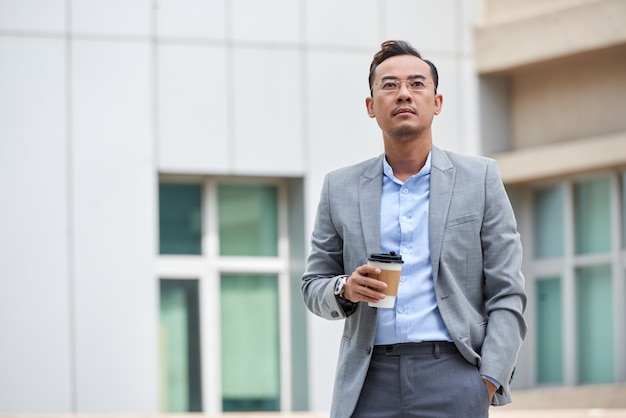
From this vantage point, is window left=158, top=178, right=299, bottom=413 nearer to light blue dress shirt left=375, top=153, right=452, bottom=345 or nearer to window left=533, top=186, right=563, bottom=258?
window left=533, top=186, right=563, bottom=258

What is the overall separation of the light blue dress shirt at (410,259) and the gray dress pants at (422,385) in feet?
0.12

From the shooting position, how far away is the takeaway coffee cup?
12.0 ft

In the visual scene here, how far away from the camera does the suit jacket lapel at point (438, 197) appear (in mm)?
3920

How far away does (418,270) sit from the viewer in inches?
155

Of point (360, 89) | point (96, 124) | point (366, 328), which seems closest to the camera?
point (366, 328)

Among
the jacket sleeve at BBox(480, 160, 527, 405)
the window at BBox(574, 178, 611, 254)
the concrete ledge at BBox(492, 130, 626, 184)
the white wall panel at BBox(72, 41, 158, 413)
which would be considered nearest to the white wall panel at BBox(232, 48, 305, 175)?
the white wall panel at BBox(72, 41, 158, 413)

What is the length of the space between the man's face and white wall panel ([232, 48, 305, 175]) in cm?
842

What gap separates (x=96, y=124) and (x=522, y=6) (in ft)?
15.2

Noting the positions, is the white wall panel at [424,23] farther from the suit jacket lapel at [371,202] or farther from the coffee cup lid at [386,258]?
the coffee cup lid at [386,258]

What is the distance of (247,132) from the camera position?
12.5 meters

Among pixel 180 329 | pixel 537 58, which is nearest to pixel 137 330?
pixel 180 329

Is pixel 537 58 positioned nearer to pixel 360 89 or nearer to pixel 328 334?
pixel 360 89

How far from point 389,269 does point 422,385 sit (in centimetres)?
43

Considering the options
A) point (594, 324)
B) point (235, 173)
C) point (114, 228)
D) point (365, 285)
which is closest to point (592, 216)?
point (594, 324)
